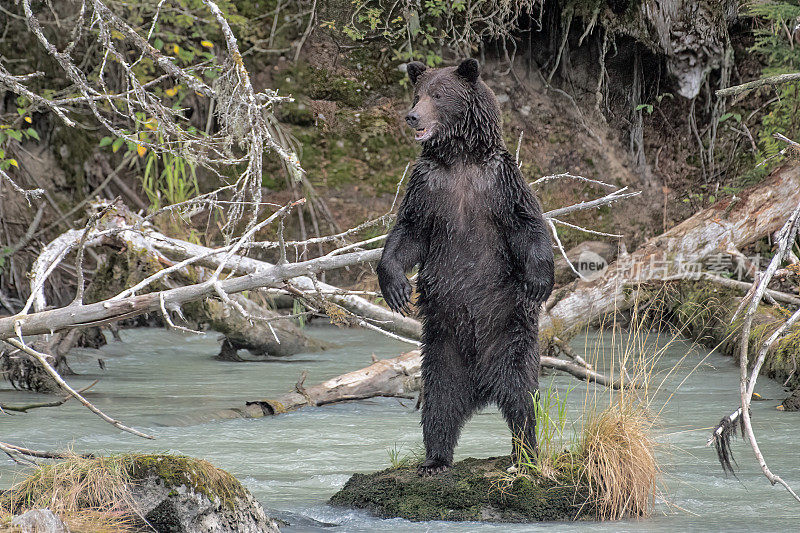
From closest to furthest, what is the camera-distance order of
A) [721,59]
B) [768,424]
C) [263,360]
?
[768,424]
[263,360]
[721,59]

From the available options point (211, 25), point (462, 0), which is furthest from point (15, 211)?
point (462, 0)

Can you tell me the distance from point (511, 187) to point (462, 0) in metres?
7.56

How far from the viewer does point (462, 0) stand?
439 inches

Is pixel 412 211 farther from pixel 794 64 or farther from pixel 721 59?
pixel 721 59

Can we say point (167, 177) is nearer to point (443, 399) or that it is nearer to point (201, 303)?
point (201, 303)

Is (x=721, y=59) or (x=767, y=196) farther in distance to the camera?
(x=721, y=59)

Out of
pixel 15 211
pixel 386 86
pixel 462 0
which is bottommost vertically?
pixel 15 211

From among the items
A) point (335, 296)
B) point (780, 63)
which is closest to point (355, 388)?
point (335, 296)

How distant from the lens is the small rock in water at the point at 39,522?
323cm

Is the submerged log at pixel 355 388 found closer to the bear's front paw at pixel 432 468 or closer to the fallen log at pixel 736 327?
the fallen log at pixel 736 327

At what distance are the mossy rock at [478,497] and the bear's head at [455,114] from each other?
146cm

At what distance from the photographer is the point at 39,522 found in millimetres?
3275

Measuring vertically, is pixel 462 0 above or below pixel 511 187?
above

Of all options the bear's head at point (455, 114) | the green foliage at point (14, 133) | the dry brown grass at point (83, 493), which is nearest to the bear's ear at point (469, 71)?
the bear's head at point (455, 114)
